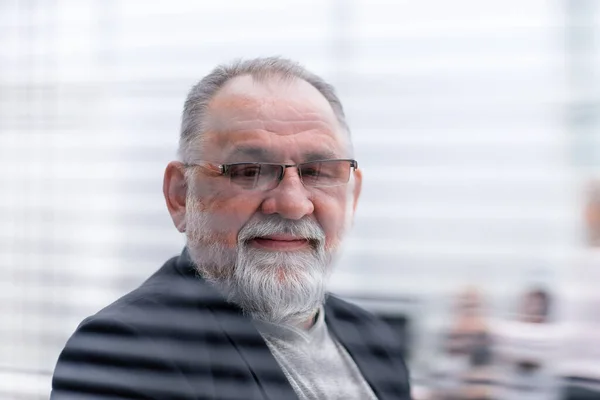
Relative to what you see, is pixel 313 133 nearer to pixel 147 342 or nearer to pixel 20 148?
pixel 147 342

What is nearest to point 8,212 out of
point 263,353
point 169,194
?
point 169,194

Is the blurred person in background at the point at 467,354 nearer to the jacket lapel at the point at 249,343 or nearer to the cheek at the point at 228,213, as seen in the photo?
the jacket lapel at the point at 249,343

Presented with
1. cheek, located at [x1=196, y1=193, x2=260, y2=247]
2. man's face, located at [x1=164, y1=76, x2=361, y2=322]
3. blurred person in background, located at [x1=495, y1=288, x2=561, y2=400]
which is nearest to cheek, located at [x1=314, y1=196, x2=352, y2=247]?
man's face, located at [x1=164, y1=76, x2=361, y2=322]

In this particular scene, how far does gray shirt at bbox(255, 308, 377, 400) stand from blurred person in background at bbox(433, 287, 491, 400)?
0.18 metres

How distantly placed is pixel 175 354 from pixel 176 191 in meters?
0.34

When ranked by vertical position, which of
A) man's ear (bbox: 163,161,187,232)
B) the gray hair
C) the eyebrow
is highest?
the gray hair

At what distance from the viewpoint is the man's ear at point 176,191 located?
1258 millimetres

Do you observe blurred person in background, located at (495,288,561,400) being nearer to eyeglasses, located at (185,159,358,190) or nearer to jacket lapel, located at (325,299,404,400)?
jacket lapel, located at (325,299,404,400)

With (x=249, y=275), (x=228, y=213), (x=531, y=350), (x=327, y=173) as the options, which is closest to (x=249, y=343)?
(x=249, y=275)

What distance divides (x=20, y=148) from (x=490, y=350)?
1.08 metres

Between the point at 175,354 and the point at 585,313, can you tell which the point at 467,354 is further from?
the point at 175,354

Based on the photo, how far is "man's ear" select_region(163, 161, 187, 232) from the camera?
126 centimetres

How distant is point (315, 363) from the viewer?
119 centimetres

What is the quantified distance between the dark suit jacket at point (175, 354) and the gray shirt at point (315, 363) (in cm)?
3
